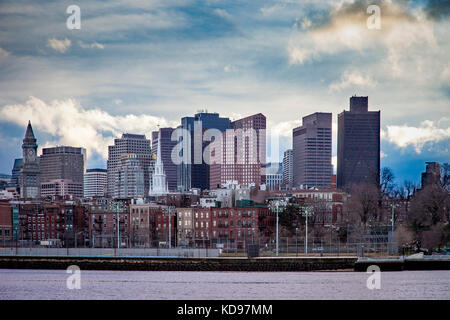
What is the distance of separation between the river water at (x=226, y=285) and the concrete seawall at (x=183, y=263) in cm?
176

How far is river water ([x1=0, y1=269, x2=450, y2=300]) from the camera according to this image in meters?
44.8

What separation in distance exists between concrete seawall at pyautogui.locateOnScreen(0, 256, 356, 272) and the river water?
176cm

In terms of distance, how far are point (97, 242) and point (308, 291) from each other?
43826 mm

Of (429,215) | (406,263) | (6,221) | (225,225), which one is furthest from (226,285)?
(6,221)

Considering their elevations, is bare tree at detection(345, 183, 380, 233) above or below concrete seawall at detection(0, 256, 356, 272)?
above

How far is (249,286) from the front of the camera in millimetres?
48906

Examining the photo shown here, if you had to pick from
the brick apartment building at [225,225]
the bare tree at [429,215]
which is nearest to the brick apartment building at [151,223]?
the brick apartment building at [225,225]

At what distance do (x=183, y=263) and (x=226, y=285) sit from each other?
15.2m

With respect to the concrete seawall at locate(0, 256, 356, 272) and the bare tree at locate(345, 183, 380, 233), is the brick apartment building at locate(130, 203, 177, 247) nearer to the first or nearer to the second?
the concrete seawall at locate(0, 256, 356, 272)

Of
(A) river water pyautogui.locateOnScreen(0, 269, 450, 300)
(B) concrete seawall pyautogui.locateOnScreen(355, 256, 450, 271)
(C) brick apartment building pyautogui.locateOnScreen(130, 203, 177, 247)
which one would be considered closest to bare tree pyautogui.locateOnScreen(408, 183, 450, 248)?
(B) concrete seawall pyautogui.locateOnScreen(355, 256, 450, 271)

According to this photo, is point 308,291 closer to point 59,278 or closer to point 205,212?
point 59,278

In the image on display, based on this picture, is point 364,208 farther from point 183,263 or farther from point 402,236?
point 183,263
